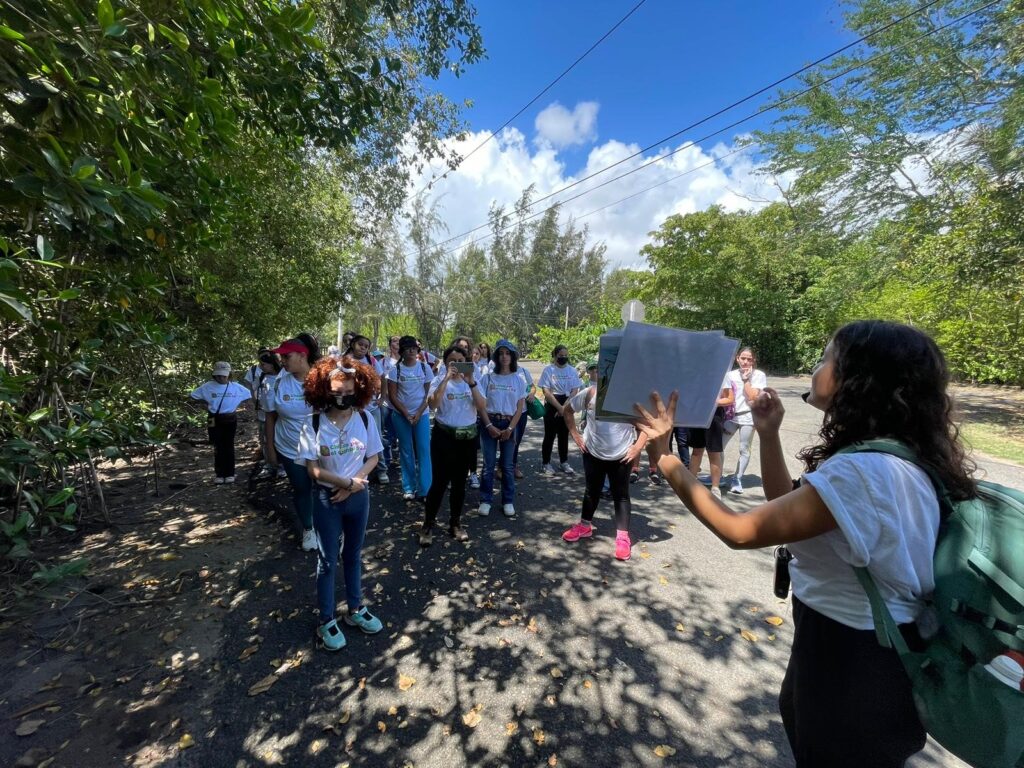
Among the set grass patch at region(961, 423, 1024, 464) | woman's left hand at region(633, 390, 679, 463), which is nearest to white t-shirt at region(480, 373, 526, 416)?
woman's left hand at region(633, 390, 679, 463)

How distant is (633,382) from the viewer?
5.74 feet

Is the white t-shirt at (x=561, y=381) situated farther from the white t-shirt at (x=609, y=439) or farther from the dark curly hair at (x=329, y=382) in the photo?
the dark curly hair at (x=329, y=382)

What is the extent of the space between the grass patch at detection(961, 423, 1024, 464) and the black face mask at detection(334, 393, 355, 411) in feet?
30.6

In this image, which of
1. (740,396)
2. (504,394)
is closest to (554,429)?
(504,394)

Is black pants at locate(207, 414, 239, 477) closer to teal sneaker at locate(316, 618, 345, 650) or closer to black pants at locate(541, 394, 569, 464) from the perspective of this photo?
teal sneaker at locate(316, 618, 345, 650)

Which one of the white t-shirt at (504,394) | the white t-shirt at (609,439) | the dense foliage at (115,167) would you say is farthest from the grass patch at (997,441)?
the dense foliage at (115,167)

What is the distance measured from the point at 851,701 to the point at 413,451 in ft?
15.8

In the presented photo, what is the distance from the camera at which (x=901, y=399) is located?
1268mm

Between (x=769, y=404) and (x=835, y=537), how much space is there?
0.64 m

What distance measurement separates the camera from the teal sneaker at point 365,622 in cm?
313

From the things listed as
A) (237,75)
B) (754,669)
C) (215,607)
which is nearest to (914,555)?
(754,669)

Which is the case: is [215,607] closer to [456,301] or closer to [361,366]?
[361,366]

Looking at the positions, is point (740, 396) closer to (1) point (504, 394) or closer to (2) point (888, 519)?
(1) point (504, 394)

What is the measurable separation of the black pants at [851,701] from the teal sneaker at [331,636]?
267 cm
